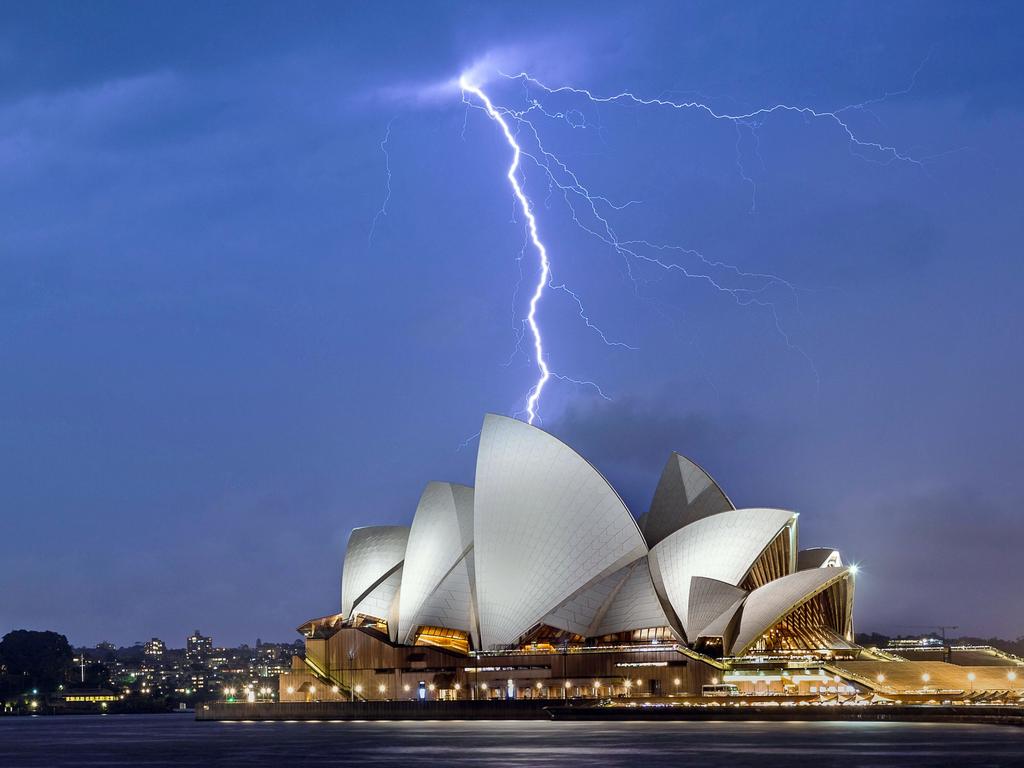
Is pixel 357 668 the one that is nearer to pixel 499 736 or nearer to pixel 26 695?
pixel 499 736

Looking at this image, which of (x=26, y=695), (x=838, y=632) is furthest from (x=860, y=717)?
(x=26, y=695)

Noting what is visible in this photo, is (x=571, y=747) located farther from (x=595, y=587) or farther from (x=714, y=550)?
(x=595, y=587)

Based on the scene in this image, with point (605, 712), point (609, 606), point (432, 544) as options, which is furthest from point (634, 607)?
point (432, 544)

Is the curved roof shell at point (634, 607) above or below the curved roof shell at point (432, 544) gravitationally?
below

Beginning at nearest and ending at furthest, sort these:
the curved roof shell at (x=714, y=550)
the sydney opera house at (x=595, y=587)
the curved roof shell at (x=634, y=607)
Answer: the sydney opera house at (x=595, y=587) < the curved roof shell at (x=714, y=550) < the curved roof shell at (x=634, y=607)

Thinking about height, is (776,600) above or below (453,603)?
below

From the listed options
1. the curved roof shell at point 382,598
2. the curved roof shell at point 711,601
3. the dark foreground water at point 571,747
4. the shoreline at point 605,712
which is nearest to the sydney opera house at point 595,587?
the curved roof shell at point 711,601

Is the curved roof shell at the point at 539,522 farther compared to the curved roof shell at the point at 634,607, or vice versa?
the curved roof shell at the point at 634,607

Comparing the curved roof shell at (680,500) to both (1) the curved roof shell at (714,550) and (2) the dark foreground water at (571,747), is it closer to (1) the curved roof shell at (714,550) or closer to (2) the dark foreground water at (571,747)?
(1) the curved roof shell at (714,550)
